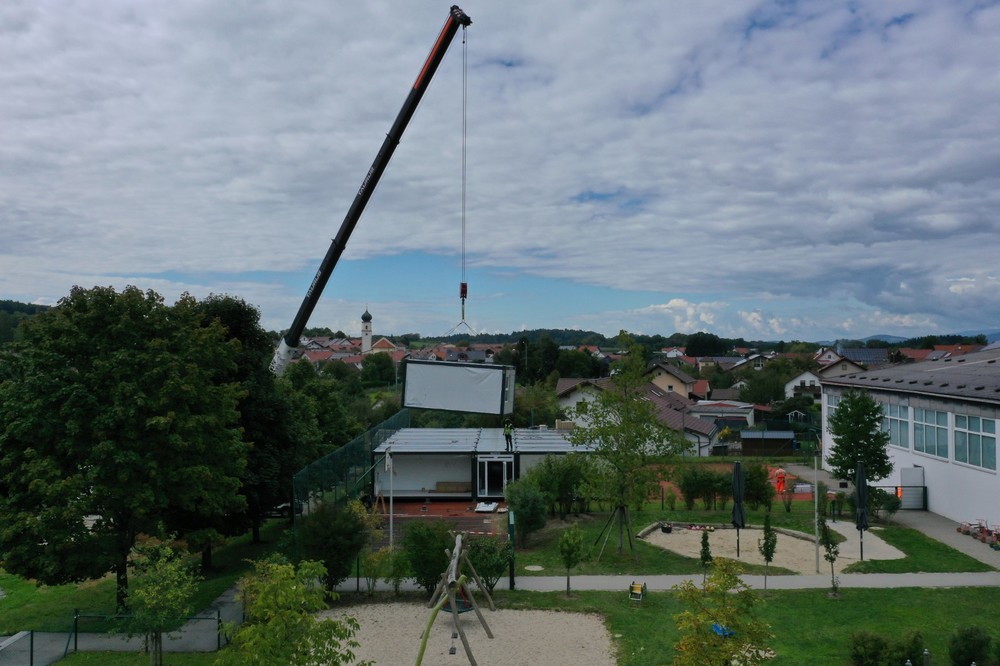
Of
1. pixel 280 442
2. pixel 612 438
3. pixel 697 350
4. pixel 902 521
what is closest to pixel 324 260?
pixel 280 442

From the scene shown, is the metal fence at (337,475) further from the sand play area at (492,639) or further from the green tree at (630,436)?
the green tree at (630,436)

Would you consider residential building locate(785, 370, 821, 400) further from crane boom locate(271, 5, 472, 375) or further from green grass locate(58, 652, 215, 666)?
green grass locate(58, 652, 215, 666)

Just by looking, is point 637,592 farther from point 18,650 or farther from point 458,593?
point 18,650

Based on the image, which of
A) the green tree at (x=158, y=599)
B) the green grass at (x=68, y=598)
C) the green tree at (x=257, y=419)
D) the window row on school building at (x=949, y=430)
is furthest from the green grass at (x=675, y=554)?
the green tree at (x=158, y=599)

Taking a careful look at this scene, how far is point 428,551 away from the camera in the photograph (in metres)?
17.0

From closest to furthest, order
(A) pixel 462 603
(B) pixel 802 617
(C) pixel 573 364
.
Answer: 1. (B) pixel 802 617
2. (A) pixel 462 603
3. (C) pixel 573 364

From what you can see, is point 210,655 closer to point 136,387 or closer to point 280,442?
point 136,387

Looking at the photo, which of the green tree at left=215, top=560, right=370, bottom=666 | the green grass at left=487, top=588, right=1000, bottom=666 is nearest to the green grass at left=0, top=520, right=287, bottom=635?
the green tree at left=215, top=560, right=370, bottom=666

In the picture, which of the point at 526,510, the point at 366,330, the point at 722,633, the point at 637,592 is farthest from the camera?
the point at 366,330

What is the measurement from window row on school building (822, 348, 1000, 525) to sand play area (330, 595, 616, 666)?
1710cm

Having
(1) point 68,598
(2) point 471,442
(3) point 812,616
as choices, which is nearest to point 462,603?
(3) point 812,616

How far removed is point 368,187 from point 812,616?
662 inches

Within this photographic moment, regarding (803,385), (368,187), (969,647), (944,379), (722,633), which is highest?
(368,187)

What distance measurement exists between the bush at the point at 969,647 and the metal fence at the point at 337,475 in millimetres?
15020
